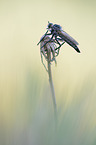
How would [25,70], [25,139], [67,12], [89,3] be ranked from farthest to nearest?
[89,3] < [67,12] < [25,70] < [25,139]

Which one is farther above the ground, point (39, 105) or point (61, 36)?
point (61, 36)

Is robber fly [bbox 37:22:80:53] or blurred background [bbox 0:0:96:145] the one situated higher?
robber fly [bbox 37:22:80:53]

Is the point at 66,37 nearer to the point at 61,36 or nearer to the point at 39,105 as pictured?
the point at 61,36

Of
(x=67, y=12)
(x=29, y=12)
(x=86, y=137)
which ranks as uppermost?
(x=67, y=12)

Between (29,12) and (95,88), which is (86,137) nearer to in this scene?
(95,88)

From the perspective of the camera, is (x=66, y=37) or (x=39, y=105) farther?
(x=66, y=37)

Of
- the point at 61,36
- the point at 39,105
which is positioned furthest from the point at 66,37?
the point at 39,105

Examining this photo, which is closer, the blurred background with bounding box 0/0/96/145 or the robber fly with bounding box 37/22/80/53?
the blurred background with bounding box 0/0/96/145

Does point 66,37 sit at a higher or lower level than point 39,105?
higher

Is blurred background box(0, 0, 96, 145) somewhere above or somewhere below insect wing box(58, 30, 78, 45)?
below

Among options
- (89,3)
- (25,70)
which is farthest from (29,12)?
(25,70)

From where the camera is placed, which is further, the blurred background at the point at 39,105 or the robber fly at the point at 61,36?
the robber fly at the point at 61,36
